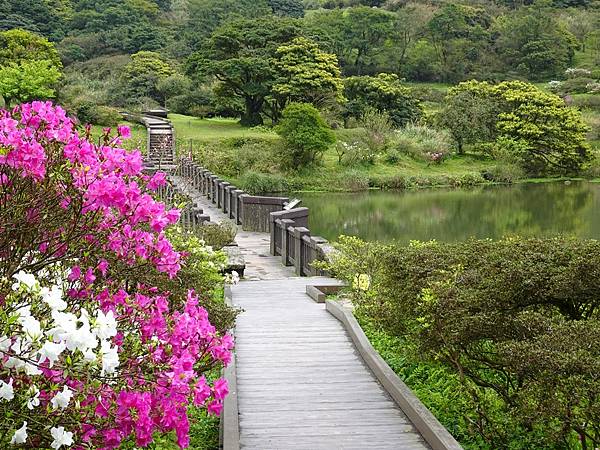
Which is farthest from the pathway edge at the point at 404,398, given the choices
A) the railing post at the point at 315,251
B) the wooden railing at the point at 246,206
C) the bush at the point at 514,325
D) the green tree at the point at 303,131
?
the green tree at the point at 303,131

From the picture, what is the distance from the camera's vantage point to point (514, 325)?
471cm

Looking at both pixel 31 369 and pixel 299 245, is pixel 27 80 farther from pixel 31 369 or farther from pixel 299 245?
pixel 31 369

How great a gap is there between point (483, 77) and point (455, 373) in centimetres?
5521

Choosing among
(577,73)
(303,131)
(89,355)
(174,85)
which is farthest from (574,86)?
(89,355)

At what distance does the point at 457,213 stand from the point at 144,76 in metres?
23.9

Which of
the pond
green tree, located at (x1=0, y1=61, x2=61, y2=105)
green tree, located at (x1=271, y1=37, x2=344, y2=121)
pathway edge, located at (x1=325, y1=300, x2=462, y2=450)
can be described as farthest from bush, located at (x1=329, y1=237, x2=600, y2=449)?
green tree, located at (x1=271, y1=37, x2=344, y2=121)

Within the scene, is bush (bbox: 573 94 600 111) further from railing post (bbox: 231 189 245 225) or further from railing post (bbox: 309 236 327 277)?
railing post (bbox: 309 236 327 277)

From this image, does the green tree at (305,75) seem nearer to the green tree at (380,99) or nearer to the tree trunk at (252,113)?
the tree trunk at (252,113)

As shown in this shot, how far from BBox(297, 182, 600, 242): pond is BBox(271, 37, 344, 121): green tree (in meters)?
7.59

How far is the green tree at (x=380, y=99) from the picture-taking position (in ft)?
139

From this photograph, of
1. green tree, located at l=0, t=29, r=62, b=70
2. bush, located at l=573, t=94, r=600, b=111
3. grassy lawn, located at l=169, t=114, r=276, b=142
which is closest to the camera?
grassy lawn, located at l=169, t=114, r=276, b=142

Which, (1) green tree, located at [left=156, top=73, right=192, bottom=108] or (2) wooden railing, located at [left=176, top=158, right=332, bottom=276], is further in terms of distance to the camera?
(1) green tree, located at [left=156, top=73, right=192, bottom=108]

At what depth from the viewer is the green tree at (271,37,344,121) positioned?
125ft

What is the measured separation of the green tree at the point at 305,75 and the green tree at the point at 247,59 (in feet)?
1.76
